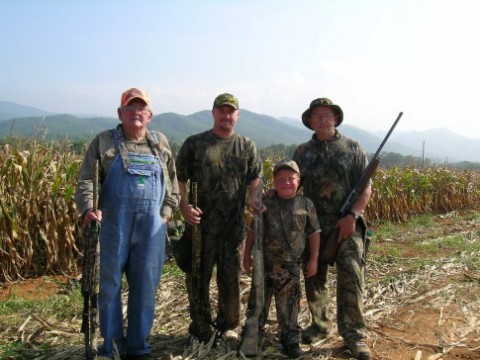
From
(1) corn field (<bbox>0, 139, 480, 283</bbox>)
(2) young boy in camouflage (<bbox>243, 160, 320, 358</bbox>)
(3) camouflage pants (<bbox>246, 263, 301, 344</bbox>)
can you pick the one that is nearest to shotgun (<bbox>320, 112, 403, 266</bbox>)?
(2) young boy in camouflage (<bbox>243, 160, 320, 358</bbox>)

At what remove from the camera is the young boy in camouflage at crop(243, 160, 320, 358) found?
4.44 m

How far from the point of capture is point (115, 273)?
3.89 metres

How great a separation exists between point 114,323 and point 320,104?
2940mm

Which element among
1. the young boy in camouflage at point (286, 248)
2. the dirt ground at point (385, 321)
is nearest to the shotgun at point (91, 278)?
the dirt ground at point (385, 321)

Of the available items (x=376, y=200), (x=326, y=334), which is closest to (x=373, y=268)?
(x=326, y=334)

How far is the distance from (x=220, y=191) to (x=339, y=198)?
1289mm

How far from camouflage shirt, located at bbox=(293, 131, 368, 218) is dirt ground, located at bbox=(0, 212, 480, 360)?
1535mm

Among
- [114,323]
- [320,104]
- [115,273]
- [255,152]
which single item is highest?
[320,104]

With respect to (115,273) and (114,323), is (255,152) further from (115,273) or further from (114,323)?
(114,323)

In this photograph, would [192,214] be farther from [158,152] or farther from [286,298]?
[286,298]

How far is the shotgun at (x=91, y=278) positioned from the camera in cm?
357

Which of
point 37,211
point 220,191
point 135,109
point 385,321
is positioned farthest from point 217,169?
point 37,211

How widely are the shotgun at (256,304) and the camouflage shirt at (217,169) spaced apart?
0.38m

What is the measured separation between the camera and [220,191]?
4.53 m
